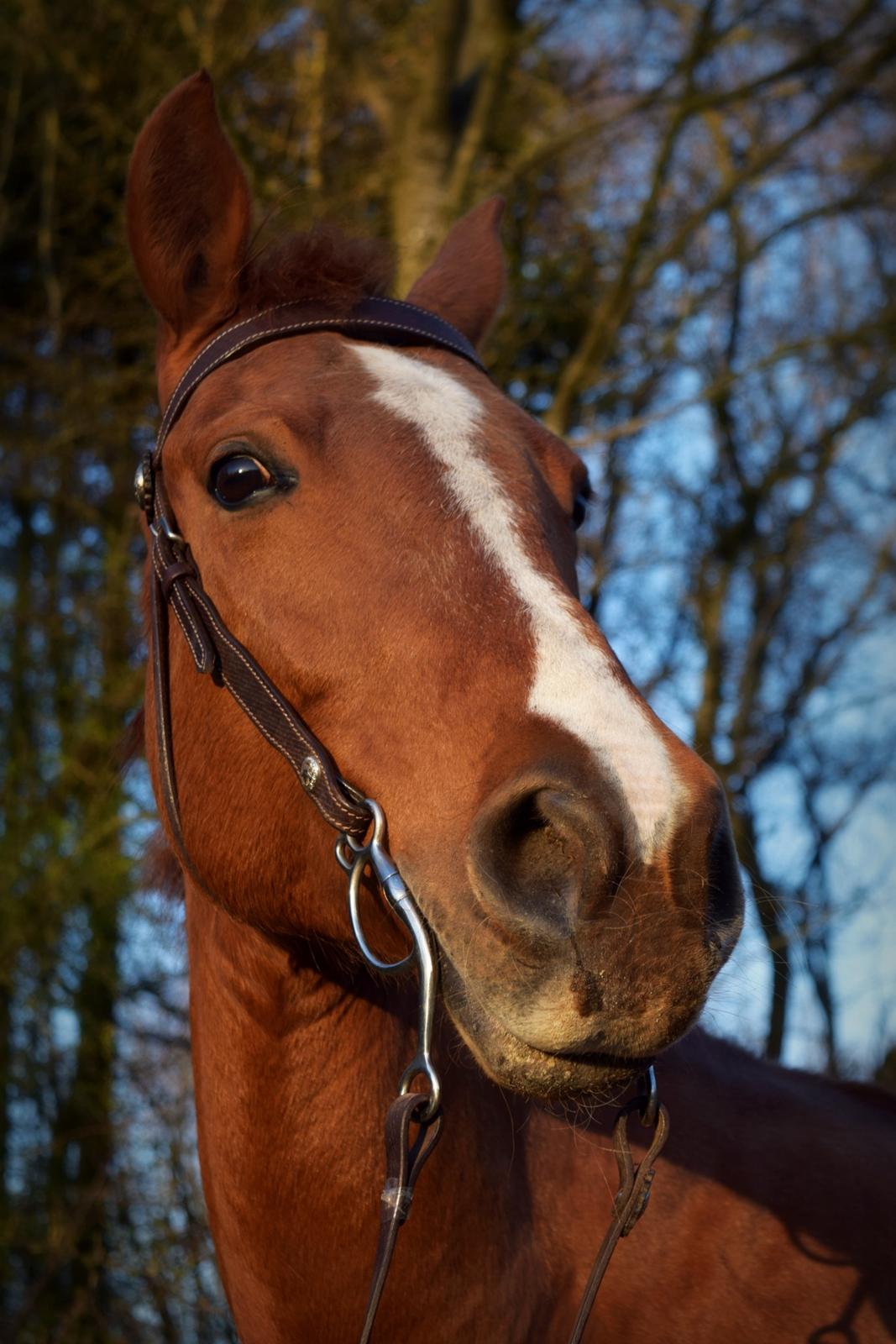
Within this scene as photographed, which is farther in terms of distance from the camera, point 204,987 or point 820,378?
point 820,378

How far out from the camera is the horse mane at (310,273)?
8.32 ft

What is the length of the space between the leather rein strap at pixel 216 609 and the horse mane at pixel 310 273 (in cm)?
5

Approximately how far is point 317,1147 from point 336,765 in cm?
74

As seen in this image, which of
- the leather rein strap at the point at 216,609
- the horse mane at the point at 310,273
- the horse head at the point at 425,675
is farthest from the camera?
the horse mane at the point at 310,273

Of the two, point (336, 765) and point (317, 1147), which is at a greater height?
point (336, 765)

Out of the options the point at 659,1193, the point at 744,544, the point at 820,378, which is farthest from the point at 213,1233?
the point at 820,378

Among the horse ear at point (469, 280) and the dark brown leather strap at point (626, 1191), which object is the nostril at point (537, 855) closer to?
the dark brown leather strap at point (626, 1191)

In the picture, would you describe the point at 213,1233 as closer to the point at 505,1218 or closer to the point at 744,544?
the point at 505,1218

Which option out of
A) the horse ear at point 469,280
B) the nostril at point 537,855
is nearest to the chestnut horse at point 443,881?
the nostril at point 537,855

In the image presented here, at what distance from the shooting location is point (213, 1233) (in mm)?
2332

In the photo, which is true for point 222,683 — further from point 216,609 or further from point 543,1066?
point 543,1066

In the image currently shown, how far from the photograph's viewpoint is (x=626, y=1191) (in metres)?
1.86

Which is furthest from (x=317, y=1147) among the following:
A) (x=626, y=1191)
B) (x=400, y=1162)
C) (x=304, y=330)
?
(x=304, y=330)

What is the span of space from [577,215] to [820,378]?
3.53 metres
